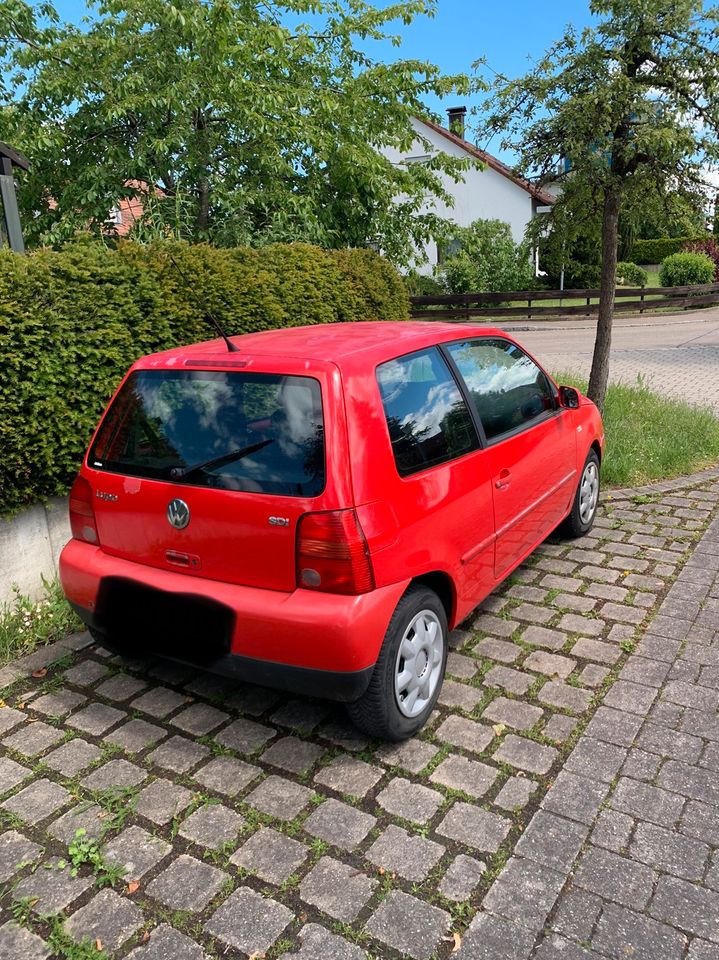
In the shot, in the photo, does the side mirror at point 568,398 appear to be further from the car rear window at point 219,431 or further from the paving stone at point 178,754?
the paving stone at point 178,754

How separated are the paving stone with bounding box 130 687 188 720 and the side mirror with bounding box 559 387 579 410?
2.94 meters

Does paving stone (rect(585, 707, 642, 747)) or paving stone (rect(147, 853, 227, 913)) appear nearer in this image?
paving stone (rect(147, 853, 227, 913))

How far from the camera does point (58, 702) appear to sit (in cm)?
365

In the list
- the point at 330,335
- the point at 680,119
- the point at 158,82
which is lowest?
the point at 330,335

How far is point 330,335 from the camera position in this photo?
11.8ft

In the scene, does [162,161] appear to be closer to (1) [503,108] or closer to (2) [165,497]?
(1) [503,108]

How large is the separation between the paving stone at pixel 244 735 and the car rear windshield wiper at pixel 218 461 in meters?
1.18

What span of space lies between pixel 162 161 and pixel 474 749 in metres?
8.62

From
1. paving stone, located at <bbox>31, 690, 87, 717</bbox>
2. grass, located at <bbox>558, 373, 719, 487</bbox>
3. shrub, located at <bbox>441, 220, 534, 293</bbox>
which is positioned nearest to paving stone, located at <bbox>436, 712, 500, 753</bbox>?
paving stone, located at <bbox>31, 690, 87, 717</bbox>

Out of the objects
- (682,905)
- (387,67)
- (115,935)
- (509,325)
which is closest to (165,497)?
(115,935)

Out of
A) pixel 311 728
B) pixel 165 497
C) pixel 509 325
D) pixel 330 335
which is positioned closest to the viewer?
pixel 165 497

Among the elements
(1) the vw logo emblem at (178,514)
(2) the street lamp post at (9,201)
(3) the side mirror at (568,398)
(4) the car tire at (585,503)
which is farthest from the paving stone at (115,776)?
(2) the street lamp post at (9,201)

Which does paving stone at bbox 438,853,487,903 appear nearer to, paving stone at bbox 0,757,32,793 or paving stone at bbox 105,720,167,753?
paving stone at bbox 105,720,167,753

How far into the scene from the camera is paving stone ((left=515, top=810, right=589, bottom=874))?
2564mm
